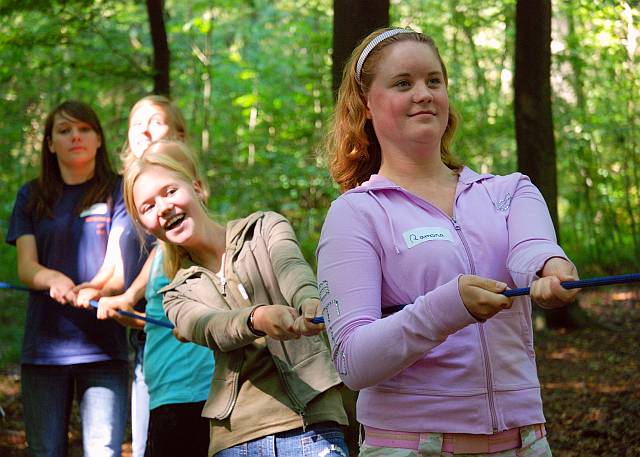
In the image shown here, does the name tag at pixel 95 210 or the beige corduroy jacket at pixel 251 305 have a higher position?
the name tag at pixel 95 210

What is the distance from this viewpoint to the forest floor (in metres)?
5.86

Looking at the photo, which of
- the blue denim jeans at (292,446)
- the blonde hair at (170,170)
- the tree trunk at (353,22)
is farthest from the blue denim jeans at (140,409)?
the tree trunk at (353,22)

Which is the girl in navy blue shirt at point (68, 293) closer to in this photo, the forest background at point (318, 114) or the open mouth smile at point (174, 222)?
the open mouth smile at point (174, 222)

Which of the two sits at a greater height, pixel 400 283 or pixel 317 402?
pixel 400 283

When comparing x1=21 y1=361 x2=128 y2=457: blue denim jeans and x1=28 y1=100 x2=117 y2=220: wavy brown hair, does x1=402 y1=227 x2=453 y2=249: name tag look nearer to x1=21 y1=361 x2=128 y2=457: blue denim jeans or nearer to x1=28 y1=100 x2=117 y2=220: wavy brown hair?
x1=21 y1=361 x2=128 y2=457: blue denim jeans

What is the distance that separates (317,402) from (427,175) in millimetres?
879

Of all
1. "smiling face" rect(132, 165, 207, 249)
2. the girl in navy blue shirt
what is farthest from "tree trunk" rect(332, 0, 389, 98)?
"smiling face" rect(132, 165, 207, 249)

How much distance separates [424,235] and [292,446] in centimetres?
98

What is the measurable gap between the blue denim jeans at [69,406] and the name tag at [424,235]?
2547mm

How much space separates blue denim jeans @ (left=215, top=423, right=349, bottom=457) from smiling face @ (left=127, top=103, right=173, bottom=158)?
6.94 feet

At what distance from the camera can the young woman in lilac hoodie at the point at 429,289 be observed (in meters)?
1.88

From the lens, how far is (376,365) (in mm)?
1874

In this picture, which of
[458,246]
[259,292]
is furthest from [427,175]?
[259,292]

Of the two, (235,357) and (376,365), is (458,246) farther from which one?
(235,357)
